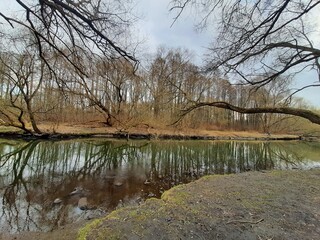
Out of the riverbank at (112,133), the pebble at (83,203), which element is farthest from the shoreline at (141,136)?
the pebble at (83,203)

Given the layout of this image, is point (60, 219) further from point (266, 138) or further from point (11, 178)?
point (266, 138)

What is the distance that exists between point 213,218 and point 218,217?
0.13 m

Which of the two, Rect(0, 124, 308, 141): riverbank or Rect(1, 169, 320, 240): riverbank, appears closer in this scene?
Rect(1, 169, 320, 240): riverbank

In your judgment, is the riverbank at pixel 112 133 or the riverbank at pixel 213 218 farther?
the riverbank at pixel 112 133

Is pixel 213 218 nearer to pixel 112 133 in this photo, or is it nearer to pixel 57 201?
pixel 57 201

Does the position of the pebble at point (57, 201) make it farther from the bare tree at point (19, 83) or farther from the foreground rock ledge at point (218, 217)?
the bare tree at point (19, 83)

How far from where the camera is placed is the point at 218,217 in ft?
15.3

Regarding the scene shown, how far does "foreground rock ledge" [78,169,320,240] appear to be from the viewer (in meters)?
4.02

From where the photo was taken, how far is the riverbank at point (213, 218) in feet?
13.2

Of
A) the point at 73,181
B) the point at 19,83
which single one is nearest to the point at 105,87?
the point at 19,83

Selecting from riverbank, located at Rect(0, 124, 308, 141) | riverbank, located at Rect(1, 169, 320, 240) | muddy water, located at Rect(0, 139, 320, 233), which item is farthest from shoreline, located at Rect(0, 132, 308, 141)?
riverbank, located at Rect(1, 169, 320, 240)

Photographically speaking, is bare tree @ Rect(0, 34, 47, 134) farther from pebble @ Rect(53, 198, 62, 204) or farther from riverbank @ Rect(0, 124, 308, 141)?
pebble @ Rect(53, 198, 62, 204)

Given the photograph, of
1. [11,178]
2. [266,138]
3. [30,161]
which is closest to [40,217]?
[11,178]

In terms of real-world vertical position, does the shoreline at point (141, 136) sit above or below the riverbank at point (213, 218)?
above
